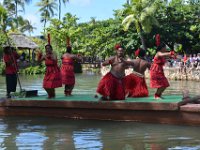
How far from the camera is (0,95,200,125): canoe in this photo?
24.1 feet

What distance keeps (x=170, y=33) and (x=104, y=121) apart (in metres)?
24.7

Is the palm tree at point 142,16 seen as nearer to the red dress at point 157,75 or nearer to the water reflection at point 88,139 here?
the red dress at point 157,75

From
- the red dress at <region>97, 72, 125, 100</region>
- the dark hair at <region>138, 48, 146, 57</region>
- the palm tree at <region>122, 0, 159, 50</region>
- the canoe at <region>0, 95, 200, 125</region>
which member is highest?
the palm tree at <region>122, 0, 159, 50</region>

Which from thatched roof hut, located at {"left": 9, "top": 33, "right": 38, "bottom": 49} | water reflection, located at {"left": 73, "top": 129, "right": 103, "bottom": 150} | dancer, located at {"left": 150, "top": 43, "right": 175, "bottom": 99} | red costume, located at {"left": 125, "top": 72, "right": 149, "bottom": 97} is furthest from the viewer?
thatched roof hut, located at {"left": 9, "top": 33, "right": 38, "bottom": 49}

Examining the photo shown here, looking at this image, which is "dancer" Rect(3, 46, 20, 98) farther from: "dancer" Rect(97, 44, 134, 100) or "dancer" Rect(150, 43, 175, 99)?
"dancer" Rect(150, 43, 175, 99)

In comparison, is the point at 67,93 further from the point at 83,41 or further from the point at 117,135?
the point at 83,41

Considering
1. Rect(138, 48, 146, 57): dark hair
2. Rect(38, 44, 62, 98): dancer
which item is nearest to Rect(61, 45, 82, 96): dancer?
Rect(38, 44, 62, 98): dancer

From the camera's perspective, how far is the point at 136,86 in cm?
877

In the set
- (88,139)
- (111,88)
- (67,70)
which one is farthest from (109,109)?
(67,70)

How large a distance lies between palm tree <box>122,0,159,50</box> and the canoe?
21574mm

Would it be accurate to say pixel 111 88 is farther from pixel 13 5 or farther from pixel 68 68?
pixel 13 5

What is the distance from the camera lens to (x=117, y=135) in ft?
22.9

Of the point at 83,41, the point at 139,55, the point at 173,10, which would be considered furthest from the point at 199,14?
the point at 139,55

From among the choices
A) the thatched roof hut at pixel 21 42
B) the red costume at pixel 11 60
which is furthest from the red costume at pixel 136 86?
the thatched roof hut at pixel 21 42
